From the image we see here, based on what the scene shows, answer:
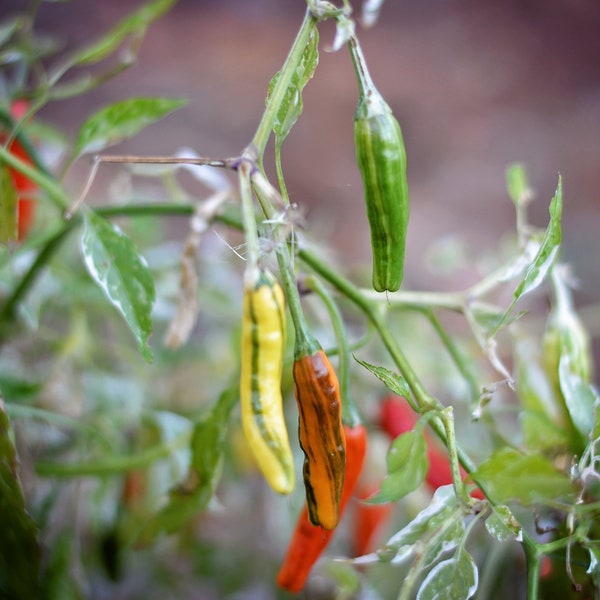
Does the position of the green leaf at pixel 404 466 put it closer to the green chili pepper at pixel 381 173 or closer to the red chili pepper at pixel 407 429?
the green chili pepper at pixel 381 173

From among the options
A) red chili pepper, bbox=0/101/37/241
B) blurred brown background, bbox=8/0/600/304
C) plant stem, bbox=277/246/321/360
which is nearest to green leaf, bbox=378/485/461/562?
plant stem, bbox=277/246/321/360

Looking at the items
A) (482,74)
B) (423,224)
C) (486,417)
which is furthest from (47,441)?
(482,74)

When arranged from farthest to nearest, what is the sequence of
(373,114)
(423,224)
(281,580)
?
(423,224) < (281,580) < (373,114)

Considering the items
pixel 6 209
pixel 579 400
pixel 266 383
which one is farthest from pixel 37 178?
pixel 579 400

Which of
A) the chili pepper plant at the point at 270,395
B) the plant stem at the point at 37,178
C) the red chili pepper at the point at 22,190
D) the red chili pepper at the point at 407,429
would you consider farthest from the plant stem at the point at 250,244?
the red chili pepper at the point at 22,190

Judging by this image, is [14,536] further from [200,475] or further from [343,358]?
[343,358]

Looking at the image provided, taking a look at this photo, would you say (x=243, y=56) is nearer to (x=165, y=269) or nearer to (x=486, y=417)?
(x=165, y=269)
